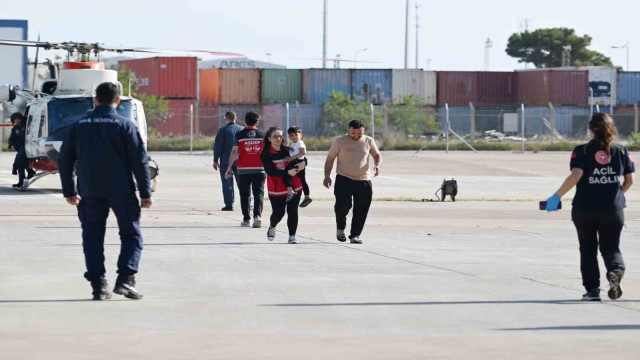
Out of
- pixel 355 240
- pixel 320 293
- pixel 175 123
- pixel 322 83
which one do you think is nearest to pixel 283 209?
pixel 355 240

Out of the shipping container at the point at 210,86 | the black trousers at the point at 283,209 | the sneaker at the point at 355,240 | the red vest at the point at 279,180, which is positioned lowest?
the sneaker at the point at 355,240

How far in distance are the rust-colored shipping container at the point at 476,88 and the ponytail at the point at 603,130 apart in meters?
67.7

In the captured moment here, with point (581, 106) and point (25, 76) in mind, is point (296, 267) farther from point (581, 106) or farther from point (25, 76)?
point (581, 106)

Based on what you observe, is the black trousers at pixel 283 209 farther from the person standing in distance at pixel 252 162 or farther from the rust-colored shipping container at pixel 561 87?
the rust-colored shipping container at pixel 561 87

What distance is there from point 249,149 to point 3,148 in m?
36.8

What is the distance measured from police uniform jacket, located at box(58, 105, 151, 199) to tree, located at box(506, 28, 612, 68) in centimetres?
11781

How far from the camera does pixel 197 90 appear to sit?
231 feet

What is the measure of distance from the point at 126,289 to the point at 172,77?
61.8 m

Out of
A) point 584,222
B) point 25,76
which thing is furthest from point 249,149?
point 25,76

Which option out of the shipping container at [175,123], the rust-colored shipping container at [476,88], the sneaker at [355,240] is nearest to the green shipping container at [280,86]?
the shipping container at [175,123]

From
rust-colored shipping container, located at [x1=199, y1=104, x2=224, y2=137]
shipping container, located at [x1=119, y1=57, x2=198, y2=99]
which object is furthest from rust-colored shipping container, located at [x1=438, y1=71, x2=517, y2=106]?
shipping container, located at [x1=119, y1=57, x2=198, y2=99]

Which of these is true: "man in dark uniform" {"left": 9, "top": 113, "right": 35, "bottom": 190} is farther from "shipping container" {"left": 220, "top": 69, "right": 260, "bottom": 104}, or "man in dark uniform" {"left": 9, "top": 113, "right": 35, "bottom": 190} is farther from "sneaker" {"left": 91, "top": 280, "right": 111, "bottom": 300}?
"shipping container" {"left": 220, "top": 69, "right": 260, "bottom": 104}

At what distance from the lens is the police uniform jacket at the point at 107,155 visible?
33.6ft

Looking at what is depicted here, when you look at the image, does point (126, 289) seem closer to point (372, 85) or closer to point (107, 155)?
point (107, 155)
